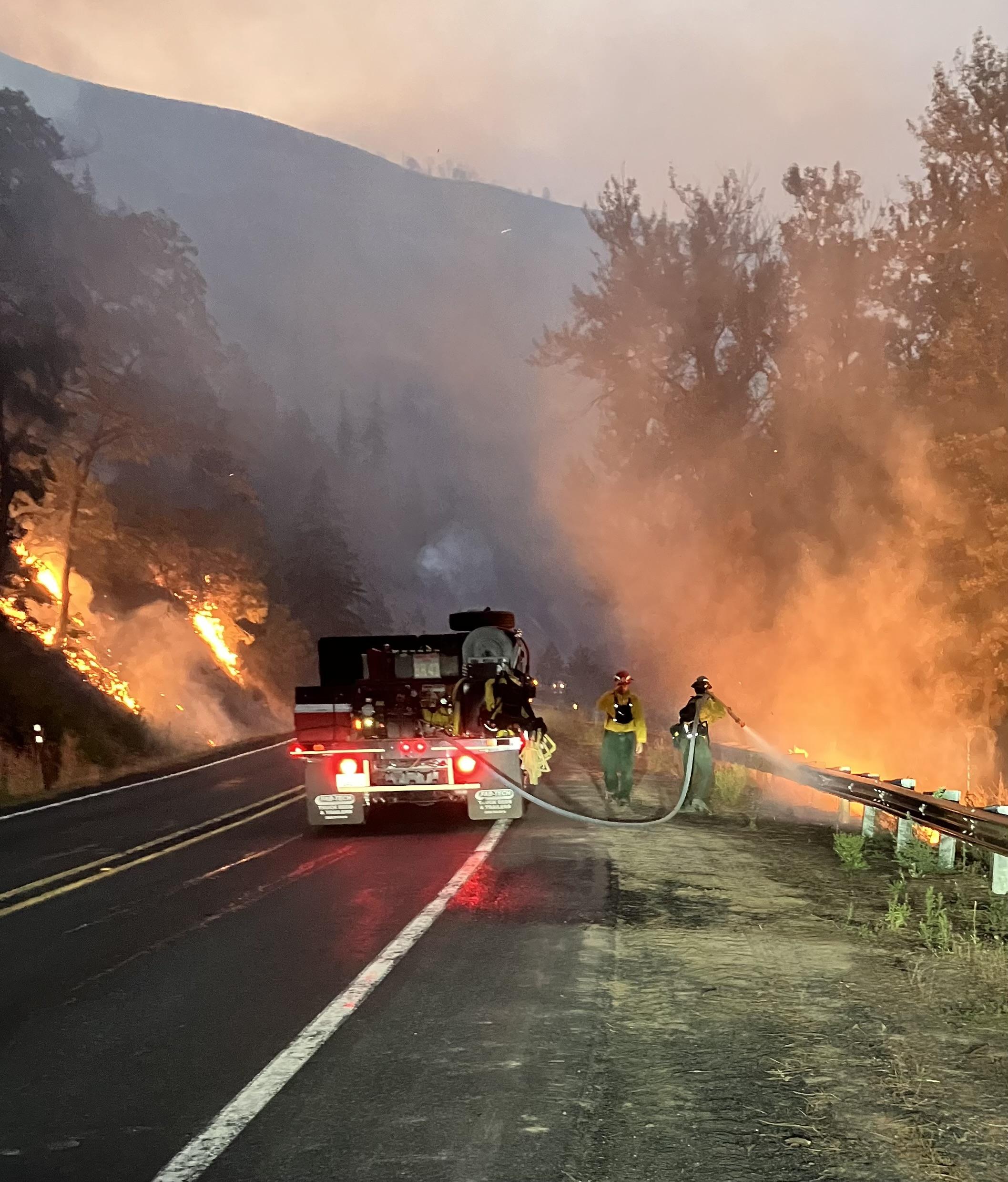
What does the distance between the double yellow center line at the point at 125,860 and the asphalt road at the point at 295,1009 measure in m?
0.06

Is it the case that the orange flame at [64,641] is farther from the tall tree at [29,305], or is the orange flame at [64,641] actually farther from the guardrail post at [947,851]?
the guardrail post at [947,851]

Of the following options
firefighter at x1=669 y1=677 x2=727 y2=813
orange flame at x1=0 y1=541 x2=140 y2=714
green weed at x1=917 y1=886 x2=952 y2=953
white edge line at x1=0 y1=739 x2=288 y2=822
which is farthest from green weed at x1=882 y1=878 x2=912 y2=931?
orange flame at x1=0 y1=541 x2=140 y2=714

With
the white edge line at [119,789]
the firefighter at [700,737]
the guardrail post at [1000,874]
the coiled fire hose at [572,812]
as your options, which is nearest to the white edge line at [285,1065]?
the guardrail post at [1000,874]

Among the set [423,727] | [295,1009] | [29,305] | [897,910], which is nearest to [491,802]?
[423,727]

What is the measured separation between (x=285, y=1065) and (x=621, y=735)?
9890 mm

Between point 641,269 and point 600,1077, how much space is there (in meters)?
42.9

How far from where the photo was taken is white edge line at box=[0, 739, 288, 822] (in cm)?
1630

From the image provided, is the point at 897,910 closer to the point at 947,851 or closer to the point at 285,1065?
the point at 947,851

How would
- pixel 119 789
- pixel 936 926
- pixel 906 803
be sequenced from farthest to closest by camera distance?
1. pixel 119 789
2. pixel 906 803
3. pixel 936 926

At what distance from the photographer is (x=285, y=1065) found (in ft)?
16.8

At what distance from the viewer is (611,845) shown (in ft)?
37.7

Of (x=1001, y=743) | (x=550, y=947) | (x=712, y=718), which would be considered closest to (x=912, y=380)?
(x=1001, y=743)

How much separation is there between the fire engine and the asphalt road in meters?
1.07

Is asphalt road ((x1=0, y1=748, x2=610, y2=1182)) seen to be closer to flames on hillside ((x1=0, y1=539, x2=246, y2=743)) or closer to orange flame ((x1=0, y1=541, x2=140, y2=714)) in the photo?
orange flame ((x1=0, y1=541, x2=140, y2=714))
